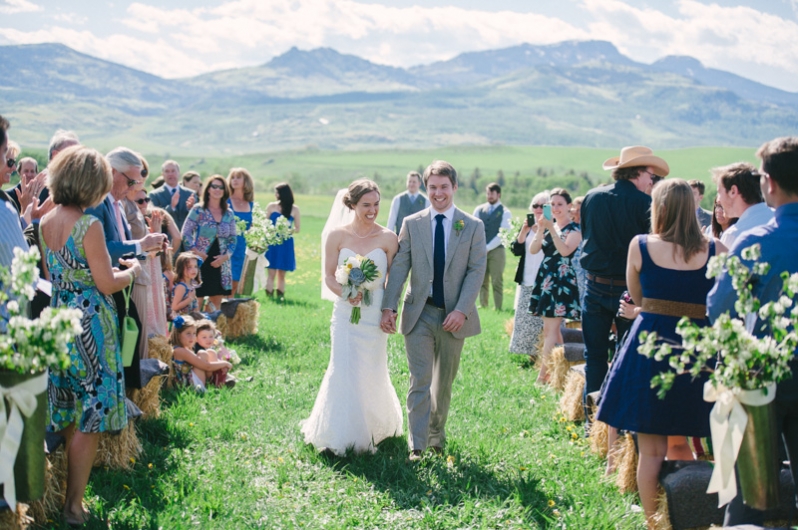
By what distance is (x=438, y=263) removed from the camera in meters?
6.93

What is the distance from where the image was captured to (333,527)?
5.52m

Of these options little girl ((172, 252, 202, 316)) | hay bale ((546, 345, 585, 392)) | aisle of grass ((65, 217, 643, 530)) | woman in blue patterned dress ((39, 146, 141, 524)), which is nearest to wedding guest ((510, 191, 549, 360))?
hay bale ((546, 345, 585, 392))

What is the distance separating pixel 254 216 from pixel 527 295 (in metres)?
5.96

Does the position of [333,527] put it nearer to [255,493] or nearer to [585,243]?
[255,493]

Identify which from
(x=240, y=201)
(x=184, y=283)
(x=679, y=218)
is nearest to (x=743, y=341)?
(x=679, y=218)

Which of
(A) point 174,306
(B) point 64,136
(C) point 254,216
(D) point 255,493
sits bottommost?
(D) point 255,493

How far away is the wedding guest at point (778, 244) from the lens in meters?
4.12

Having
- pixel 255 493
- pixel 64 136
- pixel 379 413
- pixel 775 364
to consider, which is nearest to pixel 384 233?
pixel 379 413

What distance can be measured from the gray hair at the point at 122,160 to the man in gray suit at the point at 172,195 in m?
6.85

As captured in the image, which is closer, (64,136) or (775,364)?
(775,364)

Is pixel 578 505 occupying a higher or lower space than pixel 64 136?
lower

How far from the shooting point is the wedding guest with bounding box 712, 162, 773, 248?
5.47 m

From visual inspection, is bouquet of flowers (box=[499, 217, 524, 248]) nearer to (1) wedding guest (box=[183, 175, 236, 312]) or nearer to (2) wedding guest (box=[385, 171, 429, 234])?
(2) wedding guest (box=[385, 171, 429, 234])

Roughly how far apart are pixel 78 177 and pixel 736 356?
4122 millimetres
